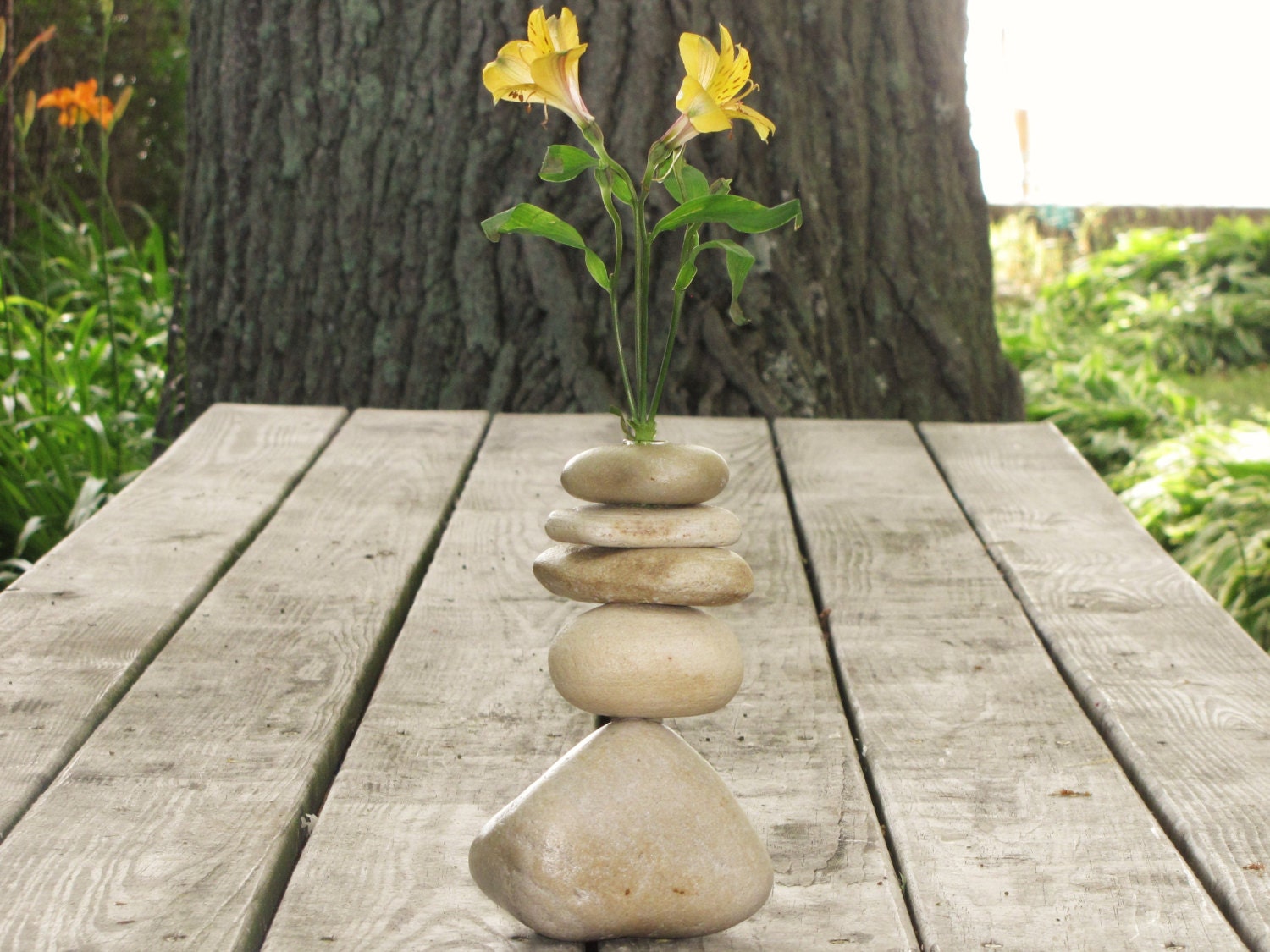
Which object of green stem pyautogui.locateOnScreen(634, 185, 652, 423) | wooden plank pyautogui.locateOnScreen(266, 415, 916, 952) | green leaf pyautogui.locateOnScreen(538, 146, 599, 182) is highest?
green leaf pyautogui.locateOnScreen(538, 146, 599, 182)

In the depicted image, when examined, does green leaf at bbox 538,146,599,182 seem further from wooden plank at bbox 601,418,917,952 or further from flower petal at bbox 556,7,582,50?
wooden plank at bbox 601,418,917,952

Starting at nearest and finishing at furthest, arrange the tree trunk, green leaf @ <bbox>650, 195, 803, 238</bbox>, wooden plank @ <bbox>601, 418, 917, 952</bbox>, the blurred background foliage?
green leaf @ <bbox>650, 195, 803, 238</bbox> < wooden plank @ <bbox>601, 418, 917, 952</bbox> < the tree trunk < the blurred background foliage

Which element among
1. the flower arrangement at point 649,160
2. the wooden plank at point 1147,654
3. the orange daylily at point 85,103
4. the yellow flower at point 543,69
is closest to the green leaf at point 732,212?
the flower arrangement at point 649,160

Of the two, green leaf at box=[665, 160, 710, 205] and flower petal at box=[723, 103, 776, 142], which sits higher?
flower petal at box=[723, 103, 776, 142]

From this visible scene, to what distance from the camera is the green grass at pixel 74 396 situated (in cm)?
307

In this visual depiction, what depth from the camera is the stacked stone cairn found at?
3.43ft

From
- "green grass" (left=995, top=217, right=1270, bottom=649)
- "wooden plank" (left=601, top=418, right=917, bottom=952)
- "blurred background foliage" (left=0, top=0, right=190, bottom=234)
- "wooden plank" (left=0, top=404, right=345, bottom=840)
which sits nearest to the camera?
"wooden plank" (left=601, top=418, right=917, bottom=952)

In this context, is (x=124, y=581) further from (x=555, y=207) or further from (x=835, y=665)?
(x=555, y=207)

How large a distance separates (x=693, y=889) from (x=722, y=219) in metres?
0.49

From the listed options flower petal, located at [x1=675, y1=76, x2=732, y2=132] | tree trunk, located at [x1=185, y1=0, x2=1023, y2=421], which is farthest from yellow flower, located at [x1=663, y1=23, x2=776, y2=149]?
tree trunk, located at [x1=185, y1=0, x2=1023, y2=421]

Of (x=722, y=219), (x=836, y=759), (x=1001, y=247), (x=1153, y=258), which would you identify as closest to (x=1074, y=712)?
(x=836, y=759)

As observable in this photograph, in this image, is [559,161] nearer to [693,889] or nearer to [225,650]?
[693,889]

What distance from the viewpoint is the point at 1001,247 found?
9.94 metres

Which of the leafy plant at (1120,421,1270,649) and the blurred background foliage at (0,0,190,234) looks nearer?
the leafy plant at (1120,421,1270,649)
